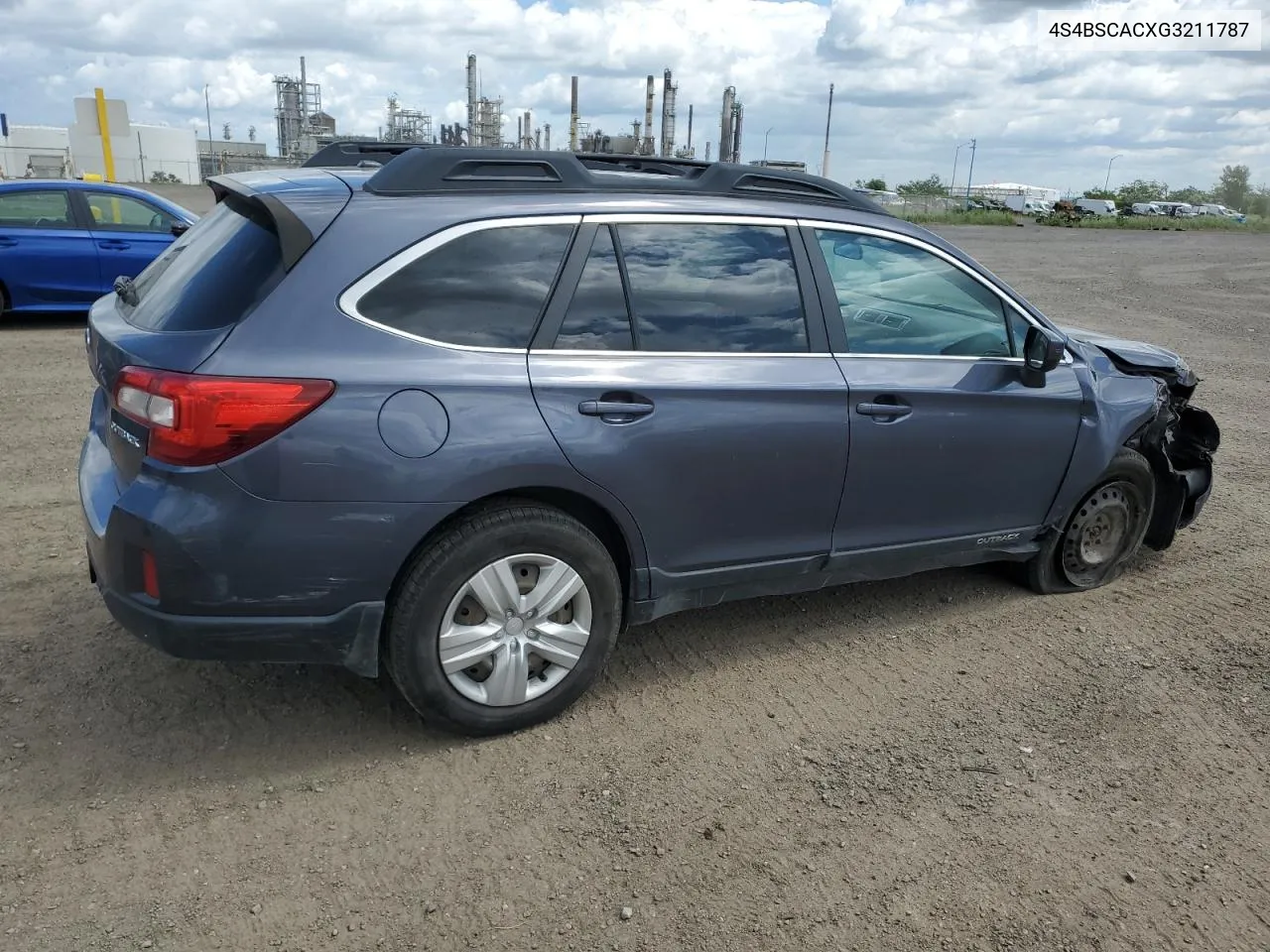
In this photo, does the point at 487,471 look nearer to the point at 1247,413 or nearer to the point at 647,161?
the point at 647,161

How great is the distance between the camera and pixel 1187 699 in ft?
13.0

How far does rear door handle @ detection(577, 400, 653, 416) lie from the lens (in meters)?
3.31

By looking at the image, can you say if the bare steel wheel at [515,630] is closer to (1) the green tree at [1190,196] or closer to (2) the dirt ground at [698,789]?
(2) the dirt ground at [698,789]

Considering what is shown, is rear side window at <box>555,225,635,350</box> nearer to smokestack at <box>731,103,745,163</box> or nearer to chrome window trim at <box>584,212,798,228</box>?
chrome window trim at <box>584,212,798,228</box>

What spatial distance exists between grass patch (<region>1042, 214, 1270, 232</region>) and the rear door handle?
49.4 metres

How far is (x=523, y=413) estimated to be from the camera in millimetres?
3201

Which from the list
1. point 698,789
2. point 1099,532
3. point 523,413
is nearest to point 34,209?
point 523,413

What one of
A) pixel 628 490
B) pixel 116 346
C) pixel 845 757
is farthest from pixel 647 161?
pixel 845 757

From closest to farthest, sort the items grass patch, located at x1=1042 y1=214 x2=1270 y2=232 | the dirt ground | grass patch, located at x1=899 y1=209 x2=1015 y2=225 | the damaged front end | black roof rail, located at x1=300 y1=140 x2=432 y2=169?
the dirt ground → black roof rail, located at x1=300 y1=140 x2=432 y2=169 → the damaged front end → grass patch, located at x1=899 y1=209 x2=1015 y2=225 → grass patch, located at x1=1042 y1=214 x2=1270 y2=232

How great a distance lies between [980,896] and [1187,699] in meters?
1.67

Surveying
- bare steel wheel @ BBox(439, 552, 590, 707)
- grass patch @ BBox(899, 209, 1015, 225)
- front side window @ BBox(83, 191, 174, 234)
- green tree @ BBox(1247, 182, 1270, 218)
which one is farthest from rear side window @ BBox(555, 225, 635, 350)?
green tree @ BBox(1247, 182, 1270, 218)

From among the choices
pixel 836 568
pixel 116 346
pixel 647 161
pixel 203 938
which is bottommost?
pixel 203 938

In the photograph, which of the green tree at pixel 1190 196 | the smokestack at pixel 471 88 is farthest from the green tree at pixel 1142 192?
the smokestack at pixel 471 88

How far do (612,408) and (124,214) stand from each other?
32.0 feet
